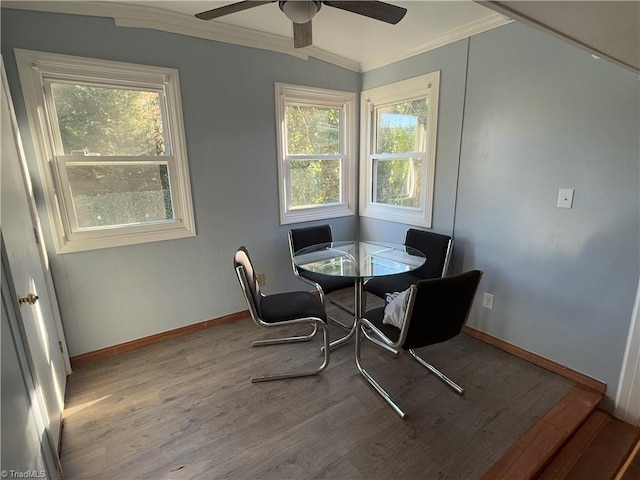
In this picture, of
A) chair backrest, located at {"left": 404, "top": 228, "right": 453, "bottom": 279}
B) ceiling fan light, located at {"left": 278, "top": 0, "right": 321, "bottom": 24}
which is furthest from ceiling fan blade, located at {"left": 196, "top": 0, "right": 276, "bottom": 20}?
chair backrest, located at {"left": 404, "top": 228, "right": 453, "bottom": 279}

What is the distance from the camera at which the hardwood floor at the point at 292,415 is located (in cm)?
148

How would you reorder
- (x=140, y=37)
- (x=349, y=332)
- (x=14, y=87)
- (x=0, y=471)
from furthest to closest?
1. (x=349, y=332)
2. (x=140, y=37)
3. (x=14, y=87)
4. (x=0, y=471)

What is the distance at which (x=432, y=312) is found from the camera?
1569mm

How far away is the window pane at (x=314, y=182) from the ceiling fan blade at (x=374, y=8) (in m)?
1.56

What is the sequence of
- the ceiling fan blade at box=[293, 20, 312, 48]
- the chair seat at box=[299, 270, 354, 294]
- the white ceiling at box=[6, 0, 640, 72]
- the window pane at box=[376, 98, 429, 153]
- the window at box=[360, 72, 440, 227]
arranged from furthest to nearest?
1. the window pane at box=[376, 98, 429, 153]
2. the window at box=[360, 72, 440, 227]
3. the chair seat at box=[299, 270, 354, 294]
4. the ceiling fan blade at box=[293, 20, 312, 48]
5. the white ceiling at box=[6, 0, 640, 72]

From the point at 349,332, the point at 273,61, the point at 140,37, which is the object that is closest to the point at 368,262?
the point at 349,332

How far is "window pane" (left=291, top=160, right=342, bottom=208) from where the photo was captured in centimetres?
311

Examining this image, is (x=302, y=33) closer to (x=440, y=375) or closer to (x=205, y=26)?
(x=205, y=26)

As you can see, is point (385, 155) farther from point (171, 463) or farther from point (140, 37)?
point (171, 463)

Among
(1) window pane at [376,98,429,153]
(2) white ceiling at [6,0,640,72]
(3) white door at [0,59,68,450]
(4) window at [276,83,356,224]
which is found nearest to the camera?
(2) white ceiling at [6,0,640,72]

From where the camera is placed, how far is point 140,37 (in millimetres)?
2133

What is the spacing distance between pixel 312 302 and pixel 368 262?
489mm

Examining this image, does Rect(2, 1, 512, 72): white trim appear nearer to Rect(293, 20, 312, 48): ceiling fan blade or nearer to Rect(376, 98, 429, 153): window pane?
Rect(376, 98, 429, 153): window pane

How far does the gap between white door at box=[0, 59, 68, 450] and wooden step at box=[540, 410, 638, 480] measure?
239 centimetres
